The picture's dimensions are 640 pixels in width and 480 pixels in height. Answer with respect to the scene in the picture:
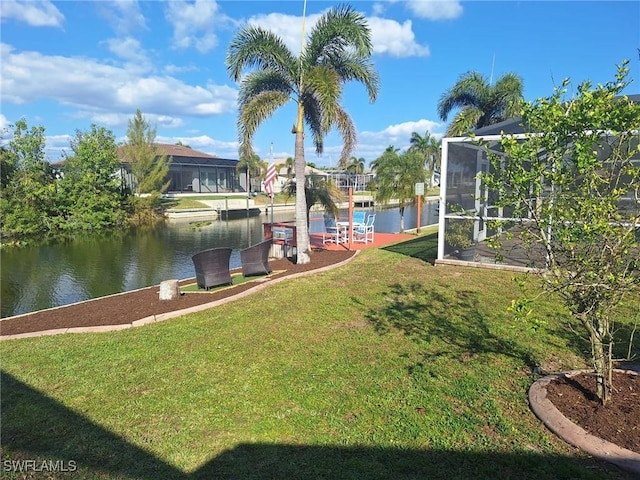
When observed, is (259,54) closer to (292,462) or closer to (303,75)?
(303,75)

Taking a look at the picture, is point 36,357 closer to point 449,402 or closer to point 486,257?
point 449,402

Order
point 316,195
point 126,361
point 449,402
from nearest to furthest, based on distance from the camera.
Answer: point 449,402 < point 126,361 < point 316,195

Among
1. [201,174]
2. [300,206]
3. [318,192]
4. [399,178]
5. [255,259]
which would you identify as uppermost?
[201,174]

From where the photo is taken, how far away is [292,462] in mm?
2607

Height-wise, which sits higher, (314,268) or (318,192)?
(318,192)

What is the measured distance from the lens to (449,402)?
3238 mm

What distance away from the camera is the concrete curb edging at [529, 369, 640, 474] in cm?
244

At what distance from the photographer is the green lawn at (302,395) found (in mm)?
2609

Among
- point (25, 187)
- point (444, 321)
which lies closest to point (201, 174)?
point (25, 187)

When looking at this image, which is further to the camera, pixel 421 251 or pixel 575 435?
pixel 421 251

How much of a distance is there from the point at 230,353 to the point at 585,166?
3586mm

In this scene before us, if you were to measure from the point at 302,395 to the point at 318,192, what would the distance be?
32.9 feet

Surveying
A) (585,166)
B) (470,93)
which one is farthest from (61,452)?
(470,93)

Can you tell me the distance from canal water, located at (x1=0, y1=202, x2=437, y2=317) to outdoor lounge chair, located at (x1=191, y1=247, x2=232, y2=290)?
428 centimetres
